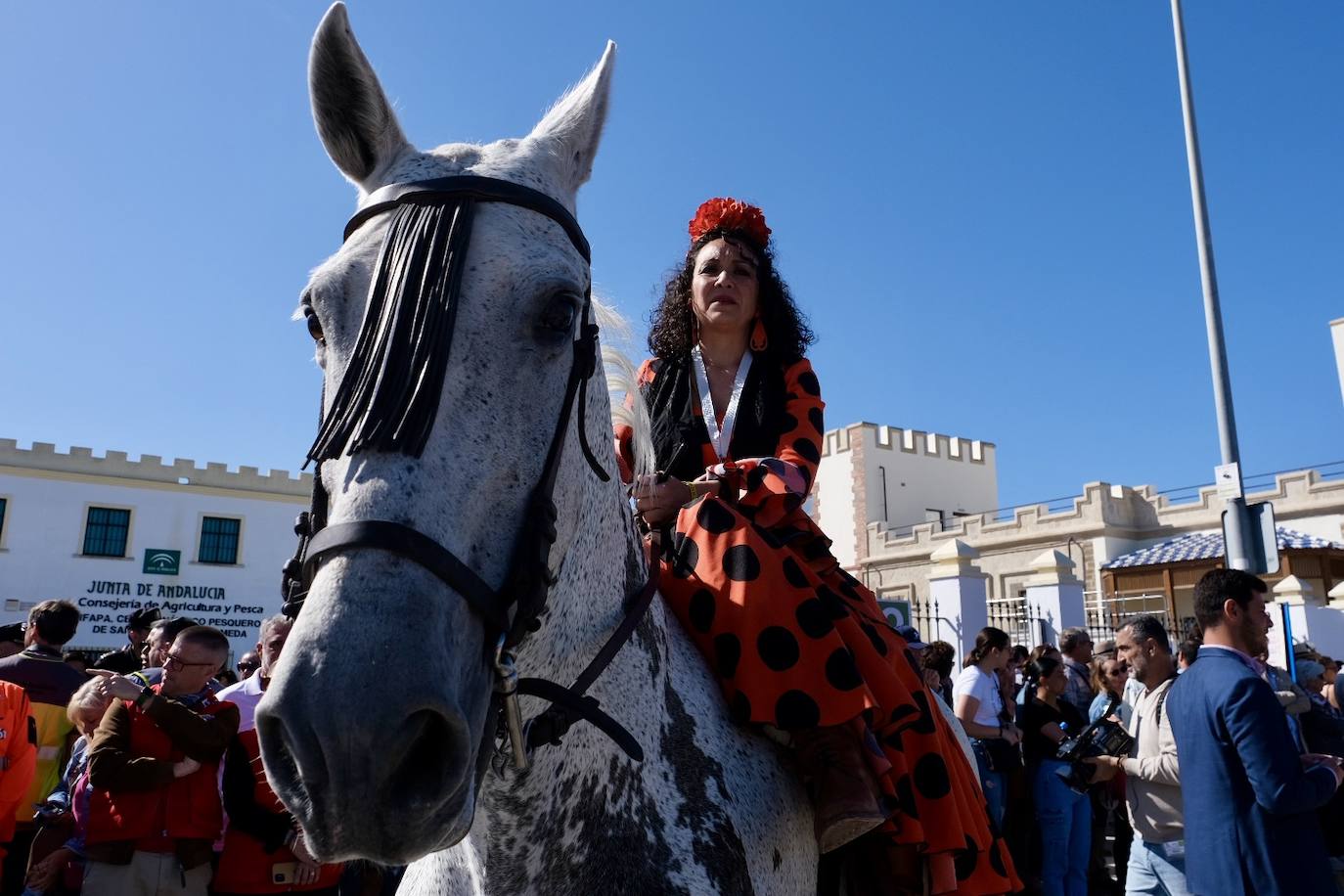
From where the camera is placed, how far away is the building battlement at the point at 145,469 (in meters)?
29.3

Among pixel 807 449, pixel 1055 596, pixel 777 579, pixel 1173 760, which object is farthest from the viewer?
pixel 1055 596

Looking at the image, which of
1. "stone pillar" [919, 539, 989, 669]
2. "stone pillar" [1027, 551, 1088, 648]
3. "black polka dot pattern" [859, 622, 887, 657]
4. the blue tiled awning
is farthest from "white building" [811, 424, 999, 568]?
"black polka dot pattern" [859, 622, 887, 657]

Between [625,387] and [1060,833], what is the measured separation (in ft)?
21.5

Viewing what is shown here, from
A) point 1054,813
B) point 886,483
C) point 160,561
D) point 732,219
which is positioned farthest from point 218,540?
point 732,219

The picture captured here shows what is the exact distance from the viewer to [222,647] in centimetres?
478

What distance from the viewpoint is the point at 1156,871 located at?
4.84 meters

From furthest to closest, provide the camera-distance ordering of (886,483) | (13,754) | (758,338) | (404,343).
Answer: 1. (886,483)
2. (13,754)
3. (758,338)
4. (404,343)

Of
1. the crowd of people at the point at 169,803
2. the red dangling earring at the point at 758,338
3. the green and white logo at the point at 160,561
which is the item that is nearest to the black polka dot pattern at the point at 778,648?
the red dangling earring at the point at 758,338

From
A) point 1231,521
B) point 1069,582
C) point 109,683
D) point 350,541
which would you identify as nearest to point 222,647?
point 109,683

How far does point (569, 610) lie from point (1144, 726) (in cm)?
482

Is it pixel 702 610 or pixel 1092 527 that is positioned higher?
pixel 1092 527

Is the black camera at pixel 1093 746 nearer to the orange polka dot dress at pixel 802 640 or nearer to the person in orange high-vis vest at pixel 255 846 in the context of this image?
the orange polka dot dress at pixel 802 640

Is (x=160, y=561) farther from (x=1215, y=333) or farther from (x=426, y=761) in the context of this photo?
(x=426, y=761)

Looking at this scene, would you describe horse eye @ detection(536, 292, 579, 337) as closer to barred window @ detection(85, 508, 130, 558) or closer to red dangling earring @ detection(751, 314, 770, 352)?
red dangling earring @ detection(751, 314, 770, 352)
